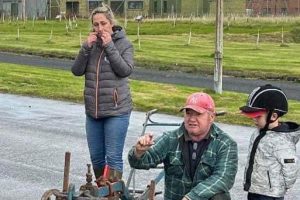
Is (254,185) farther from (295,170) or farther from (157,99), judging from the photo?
(157,99)

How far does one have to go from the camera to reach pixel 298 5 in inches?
2945

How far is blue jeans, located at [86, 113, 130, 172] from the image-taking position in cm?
656

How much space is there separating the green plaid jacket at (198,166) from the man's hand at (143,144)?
0.24ft

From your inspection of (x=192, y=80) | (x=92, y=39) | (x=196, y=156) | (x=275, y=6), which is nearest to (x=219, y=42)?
(x=192, y=80)

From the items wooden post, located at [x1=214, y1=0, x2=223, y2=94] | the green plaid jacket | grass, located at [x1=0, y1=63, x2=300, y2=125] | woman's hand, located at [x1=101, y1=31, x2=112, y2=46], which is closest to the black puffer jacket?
woman's hand, located at [x1=101, y1=31, x2=112, y2=46]

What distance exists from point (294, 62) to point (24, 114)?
1563 centimetres

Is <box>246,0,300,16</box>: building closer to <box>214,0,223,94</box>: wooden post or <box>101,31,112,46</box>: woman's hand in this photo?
<box>214,0,223,94</box>: wooden post

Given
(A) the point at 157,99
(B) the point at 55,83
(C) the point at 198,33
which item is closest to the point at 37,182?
(A) the point at 157,99

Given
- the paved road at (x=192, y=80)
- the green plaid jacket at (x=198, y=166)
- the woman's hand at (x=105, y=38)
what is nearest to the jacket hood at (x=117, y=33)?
the woman's hand at (x=105, y=38)

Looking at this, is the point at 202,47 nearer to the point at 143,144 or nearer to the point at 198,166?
the point at 198,166

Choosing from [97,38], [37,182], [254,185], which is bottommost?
[37,182]

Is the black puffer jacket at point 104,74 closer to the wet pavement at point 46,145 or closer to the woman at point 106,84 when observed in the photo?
the woman at point 106,84

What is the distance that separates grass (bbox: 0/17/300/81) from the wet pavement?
10126 millimetres

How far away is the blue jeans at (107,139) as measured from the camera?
656 cm
